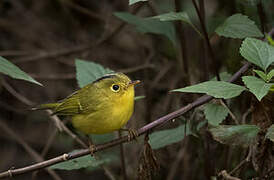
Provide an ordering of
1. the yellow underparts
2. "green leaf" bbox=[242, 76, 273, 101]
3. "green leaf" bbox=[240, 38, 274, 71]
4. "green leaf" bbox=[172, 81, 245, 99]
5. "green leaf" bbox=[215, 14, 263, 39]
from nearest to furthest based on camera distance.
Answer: "green leaf" bbox=[242, 76, 273, 101] < "green leaf" bbox=[172, 81, 245, 99] < "green leaf" bbox=[240, 38, 274, 71] < "green leaf" bbox=[215, 14, 263, 39] < the yellow underparts

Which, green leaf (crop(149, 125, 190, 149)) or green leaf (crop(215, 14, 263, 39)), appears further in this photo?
green leaf (crop(149, 125, 190, 149))

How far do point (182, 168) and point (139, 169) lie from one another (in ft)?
6.34

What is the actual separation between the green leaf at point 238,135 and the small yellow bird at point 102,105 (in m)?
0.75

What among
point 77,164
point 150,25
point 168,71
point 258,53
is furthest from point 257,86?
point 168,71

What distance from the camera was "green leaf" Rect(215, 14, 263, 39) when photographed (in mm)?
2547

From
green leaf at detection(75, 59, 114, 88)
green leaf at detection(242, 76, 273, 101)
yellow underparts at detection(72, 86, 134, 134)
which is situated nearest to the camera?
green leaf at detection(242, 76, 273, 101)

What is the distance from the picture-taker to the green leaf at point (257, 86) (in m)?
1.80

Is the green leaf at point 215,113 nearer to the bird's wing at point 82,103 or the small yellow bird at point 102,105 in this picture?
the small yellow bird at point 102,105

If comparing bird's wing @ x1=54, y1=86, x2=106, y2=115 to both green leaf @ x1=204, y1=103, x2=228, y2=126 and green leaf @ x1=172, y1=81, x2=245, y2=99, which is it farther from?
green leaf @ x1=172, y1=81, x2=245, y2=99

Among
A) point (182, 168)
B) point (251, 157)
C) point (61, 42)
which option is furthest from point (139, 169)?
point (61, 42)

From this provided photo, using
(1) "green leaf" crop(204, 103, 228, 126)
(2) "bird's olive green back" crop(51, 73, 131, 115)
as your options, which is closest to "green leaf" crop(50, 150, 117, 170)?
(2) "bird's olive green back" crop(51, 73, 131, 115)

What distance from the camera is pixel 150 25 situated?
360 centimetres

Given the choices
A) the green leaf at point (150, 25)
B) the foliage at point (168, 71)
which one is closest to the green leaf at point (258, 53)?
the foliage at point (168, 71)

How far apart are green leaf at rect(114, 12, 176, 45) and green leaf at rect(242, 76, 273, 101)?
5.62 feet
